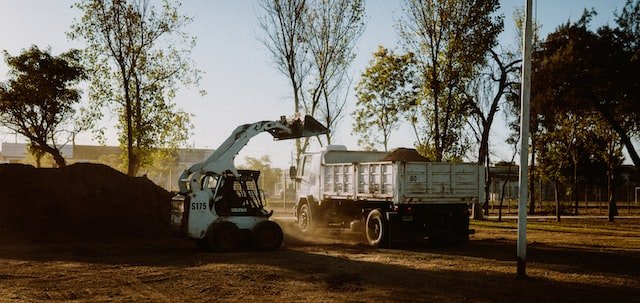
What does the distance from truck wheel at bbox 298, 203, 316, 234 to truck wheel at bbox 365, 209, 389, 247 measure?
405 cm

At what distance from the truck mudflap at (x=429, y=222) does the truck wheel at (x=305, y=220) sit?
532 cm

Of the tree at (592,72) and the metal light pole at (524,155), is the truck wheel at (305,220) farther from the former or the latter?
the tree at (592,72)

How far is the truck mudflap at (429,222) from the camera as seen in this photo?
1808 cm

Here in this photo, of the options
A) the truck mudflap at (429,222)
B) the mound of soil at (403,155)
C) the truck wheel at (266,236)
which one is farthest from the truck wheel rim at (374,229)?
the mound of soil at (403,155)

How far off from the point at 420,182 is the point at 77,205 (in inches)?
481

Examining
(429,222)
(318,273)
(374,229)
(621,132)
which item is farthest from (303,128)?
(621,132)

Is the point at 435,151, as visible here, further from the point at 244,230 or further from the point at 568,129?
the point at 244,230

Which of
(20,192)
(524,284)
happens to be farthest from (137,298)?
(20,192)

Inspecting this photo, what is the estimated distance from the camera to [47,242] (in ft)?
65.2

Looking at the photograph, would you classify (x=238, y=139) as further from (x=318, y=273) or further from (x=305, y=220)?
(x=305, y=220)

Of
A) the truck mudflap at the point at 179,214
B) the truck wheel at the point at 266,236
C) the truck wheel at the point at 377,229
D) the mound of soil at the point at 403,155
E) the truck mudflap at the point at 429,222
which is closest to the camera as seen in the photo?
the truck mudflap at the point at 179,214

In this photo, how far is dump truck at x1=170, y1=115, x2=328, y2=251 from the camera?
16.8 m

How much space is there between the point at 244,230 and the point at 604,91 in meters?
17.8

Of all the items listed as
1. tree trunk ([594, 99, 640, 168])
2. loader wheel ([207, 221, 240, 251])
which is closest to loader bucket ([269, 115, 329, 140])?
loader wheel ([207, 221, 240, 251])
